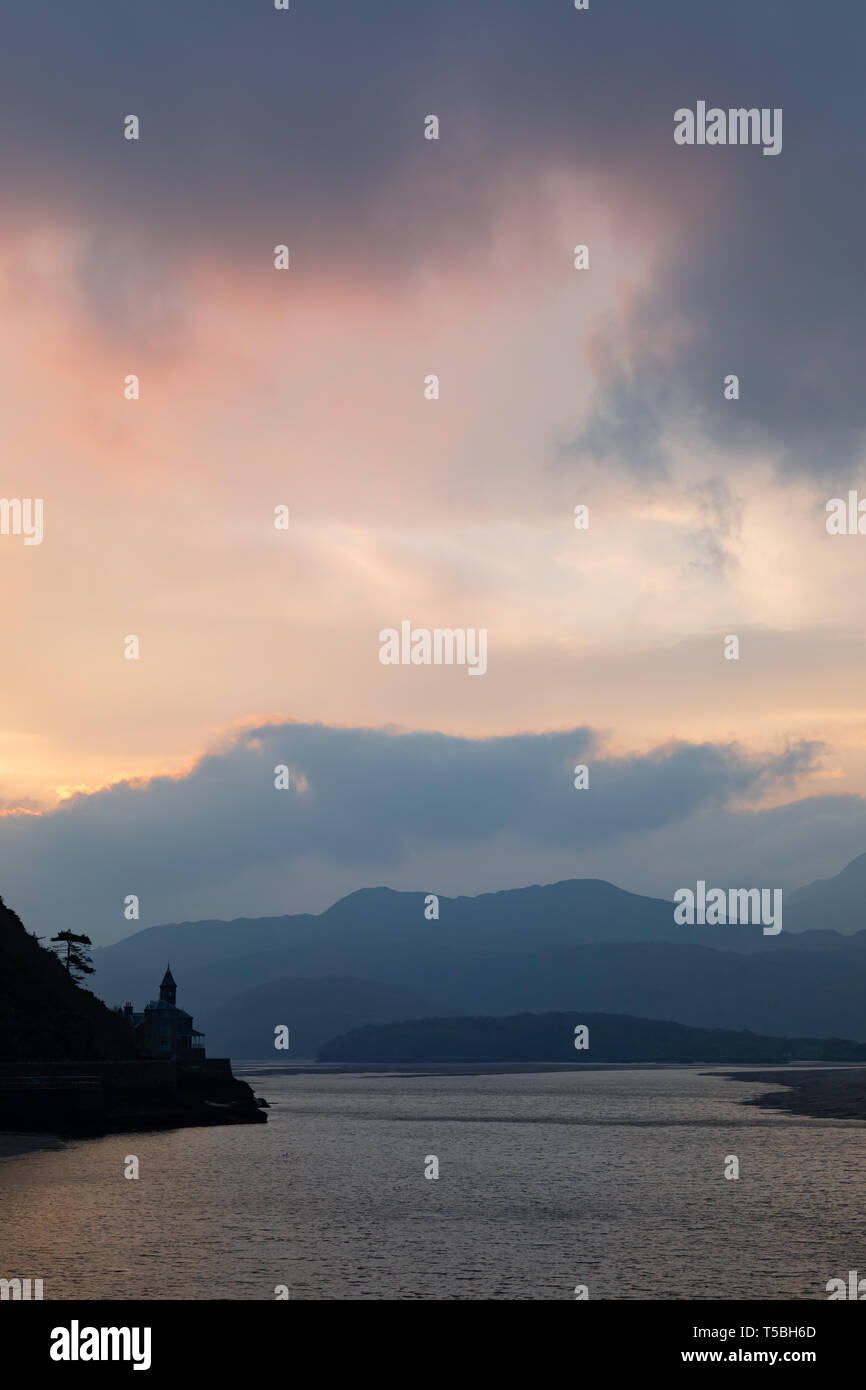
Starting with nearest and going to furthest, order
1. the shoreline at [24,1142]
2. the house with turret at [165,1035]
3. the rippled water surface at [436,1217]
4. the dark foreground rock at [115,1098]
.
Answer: the rippled water surface at [436,1217] → the shoreline at [24,1142] → the dark foreground rock at [115,1098] → the house with turret at [165,1035]

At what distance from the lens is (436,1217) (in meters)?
72.4

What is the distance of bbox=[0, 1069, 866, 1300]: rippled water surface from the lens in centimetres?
5275

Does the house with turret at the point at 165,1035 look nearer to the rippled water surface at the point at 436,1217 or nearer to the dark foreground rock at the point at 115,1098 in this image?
the dark foreground rock at the point at 115,1098

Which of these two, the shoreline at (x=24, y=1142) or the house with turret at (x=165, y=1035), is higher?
the house with turret at (x=165, y=1035)

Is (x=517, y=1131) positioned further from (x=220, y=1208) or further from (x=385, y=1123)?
(x=220, y=1208)

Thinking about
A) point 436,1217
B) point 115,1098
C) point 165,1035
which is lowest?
point 436,1217

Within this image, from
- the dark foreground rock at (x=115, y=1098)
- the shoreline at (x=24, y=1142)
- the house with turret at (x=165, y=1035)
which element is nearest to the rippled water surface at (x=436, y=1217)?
the shoreline at (x=24, y=1142)

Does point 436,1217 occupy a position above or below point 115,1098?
below

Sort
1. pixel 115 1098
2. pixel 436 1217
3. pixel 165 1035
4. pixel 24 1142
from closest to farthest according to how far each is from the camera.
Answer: pixel 436 1217
pixel 24 1142
pixel 115 1098
pixel 165 1035

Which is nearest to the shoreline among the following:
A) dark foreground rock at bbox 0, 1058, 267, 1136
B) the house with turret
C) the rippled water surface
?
dark foreground rock at bbox 0, 1058, 267, 1136

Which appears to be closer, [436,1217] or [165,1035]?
[436,1217]

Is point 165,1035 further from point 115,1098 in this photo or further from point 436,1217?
point 436,1217

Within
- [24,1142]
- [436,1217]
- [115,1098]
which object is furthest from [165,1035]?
[436,1217]

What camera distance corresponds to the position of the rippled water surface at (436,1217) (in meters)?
52.8
